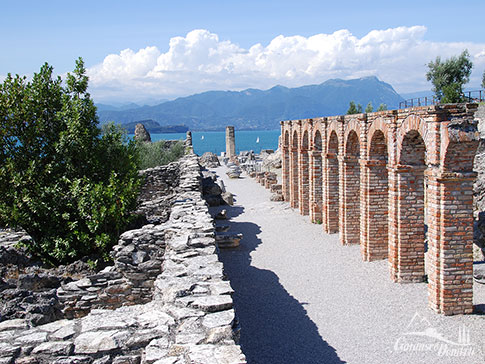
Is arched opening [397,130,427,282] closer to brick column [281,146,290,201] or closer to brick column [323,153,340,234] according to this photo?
brick column [323,153,340,234]

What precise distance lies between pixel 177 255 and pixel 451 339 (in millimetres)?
5163

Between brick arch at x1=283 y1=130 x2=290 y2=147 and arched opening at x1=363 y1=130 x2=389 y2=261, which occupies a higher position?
brick arch at x1=283 y1=130 x2=290 y2=147

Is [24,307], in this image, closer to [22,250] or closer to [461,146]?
[22,250]

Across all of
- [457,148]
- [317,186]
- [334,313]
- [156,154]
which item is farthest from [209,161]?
[457,148]

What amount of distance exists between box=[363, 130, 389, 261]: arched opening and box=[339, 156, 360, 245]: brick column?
1.72m

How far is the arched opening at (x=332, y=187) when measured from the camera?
14.8m

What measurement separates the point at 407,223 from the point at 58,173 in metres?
8.66

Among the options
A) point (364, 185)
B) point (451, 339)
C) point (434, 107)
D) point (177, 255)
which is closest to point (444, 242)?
point (451, 339)

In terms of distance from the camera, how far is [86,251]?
32.4ft

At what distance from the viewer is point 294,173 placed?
813 inches

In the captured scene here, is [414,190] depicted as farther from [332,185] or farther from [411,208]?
[332,185]

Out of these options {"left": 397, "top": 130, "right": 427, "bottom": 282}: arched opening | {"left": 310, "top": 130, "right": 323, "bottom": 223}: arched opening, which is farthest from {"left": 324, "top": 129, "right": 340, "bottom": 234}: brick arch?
{"left": 397, "top": 130, "right": 427, "bottom": 282}: arched opening

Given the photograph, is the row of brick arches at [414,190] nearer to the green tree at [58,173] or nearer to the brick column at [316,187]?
the brick column at [316,187]

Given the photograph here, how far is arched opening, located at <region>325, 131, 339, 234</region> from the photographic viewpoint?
582 inches
